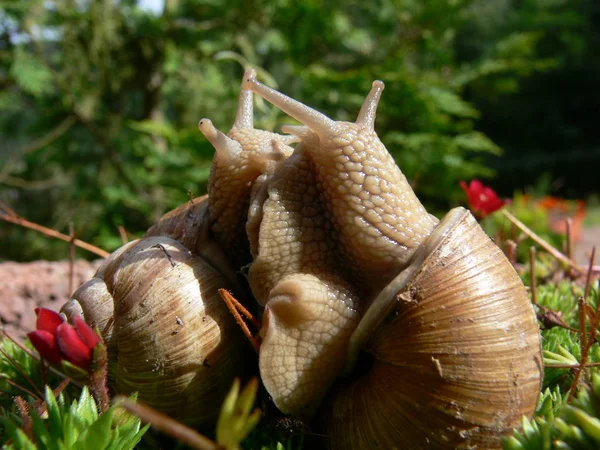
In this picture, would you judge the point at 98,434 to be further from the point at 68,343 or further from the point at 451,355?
the point at 451,355

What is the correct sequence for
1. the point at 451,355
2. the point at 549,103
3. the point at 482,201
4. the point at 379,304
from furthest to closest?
the point at 549,103
the point at 482,201
the point at 379,304
the point at 451,355

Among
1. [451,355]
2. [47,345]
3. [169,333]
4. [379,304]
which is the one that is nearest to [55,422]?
[47,345]

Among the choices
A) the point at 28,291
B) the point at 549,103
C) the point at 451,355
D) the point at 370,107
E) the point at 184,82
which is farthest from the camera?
the point at 549,103

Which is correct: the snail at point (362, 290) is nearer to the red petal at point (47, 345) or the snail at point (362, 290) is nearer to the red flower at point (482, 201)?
the red petal at point (47, 345)

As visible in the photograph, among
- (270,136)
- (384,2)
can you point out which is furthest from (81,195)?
(270,136)

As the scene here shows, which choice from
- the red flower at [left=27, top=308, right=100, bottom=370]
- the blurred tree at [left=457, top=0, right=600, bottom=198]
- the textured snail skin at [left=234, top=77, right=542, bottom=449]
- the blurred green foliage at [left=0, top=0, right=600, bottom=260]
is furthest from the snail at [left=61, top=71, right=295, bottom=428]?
the blurred tree at [left=457, top=0, right=600, bottom=198]

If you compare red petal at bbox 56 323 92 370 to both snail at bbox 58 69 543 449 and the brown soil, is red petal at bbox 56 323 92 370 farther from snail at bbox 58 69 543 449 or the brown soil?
the brown soil

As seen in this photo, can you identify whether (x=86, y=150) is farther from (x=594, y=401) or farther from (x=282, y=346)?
(x=594, y=401)
